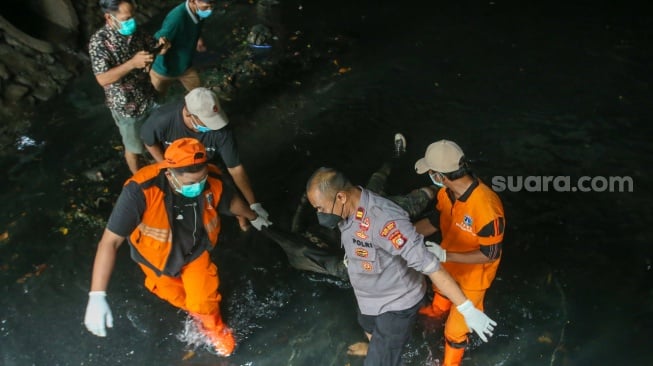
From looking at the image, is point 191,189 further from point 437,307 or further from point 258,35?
point 258,35

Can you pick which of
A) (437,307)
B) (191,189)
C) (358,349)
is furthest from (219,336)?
(437,307)

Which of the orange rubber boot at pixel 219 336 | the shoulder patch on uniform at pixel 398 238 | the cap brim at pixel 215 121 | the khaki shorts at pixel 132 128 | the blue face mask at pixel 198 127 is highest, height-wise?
the shoulder patch on uniform at pixel 398 238

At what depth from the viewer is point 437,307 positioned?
3.70 metres

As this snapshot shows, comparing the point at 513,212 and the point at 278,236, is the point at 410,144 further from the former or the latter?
the point at 278,236

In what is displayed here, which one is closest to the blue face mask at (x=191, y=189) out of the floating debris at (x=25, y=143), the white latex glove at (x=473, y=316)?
the white latex glove at (x=473, y=316)

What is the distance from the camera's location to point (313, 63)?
654cm

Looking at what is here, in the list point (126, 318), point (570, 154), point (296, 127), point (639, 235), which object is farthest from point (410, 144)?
point (126, 318)

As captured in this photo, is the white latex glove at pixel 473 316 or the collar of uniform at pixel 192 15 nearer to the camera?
the white latex glove at pixel 473 316

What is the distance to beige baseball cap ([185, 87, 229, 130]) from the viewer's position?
3332 mm

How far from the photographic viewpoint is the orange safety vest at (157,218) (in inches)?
108

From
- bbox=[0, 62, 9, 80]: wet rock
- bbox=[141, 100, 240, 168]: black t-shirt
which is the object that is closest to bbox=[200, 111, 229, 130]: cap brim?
bbox=[141, 100, 240, 168]: black t-shirt

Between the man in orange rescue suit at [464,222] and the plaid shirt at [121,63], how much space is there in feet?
7.19

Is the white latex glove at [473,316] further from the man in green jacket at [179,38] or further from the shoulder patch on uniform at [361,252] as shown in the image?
the man in green jacket at [179,38]

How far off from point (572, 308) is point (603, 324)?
0.71 feet
